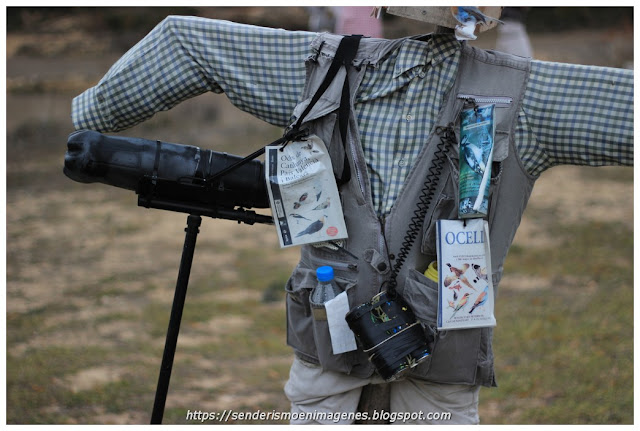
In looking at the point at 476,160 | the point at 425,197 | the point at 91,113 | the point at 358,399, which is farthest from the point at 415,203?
the point at 91,113

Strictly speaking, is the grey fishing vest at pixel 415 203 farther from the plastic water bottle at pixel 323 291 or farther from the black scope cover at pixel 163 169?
the black scope cover at pixel 163 169

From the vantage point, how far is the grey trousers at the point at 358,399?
6.93 ft

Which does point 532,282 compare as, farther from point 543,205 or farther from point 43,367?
point 43,367

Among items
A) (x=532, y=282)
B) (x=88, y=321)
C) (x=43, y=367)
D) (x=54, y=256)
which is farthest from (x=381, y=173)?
(x=54, y=256)

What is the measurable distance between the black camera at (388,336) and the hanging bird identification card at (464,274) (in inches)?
3.2

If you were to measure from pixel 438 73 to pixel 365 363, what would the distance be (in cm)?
75

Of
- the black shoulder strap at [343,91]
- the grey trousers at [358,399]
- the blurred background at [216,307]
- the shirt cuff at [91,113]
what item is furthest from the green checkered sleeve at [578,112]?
the blurred background at [216,307]

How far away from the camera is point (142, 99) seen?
2.06 meters

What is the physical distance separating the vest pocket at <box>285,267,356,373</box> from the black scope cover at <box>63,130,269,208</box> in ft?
0.78

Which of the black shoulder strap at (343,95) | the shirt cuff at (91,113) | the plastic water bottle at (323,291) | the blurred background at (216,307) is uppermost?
the black shoulder strap at (343,95)

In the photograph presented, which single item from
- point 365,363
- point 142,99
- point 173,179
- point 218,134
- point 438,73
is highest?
point 438,73

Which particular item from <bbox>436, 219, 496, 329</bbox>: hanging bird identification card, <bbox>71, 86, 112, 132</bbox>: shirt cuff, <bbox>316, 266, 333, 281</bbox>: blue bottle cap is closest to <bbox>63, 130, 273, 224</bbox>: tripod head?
<bbox>71, 86, 112, 132</bbox>: shirt cuff

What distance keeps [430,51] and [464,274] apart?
54 centimetres

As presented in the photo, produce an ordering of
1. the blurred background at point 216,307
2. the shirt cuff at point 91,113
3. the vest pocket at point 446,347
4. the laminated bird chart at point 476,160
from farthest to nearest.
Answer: the blurred background at point 216,307, the shirt cuff at point 91,113, the vest pocket at point 446,347, the laminated bird chart at point 476,160
